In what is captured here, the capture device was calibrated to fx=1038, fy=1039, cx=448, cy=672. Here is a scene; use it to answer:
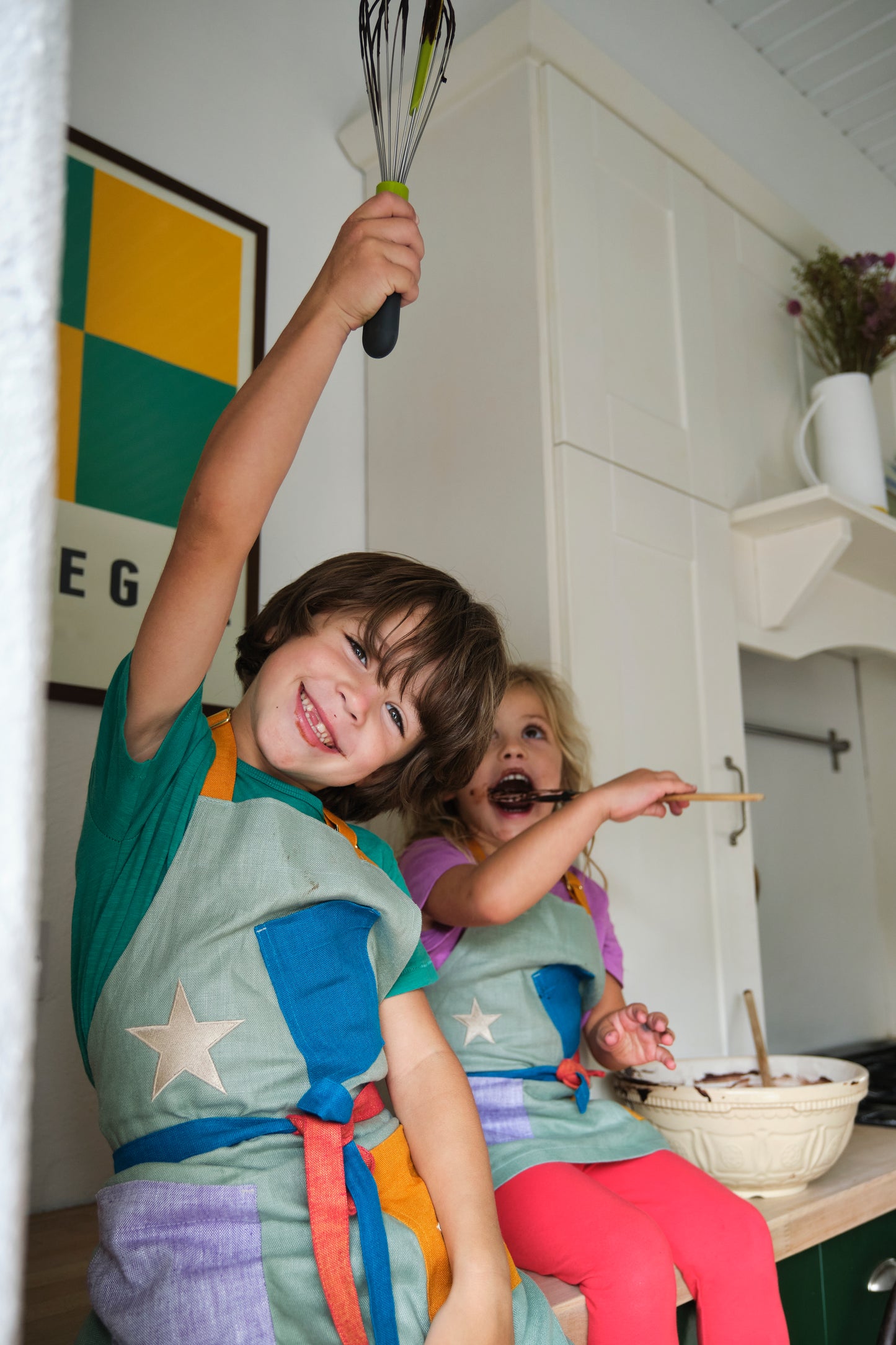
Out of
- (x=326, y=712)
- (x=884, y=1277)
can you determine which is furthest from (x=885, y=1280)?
(x=326, y=712)

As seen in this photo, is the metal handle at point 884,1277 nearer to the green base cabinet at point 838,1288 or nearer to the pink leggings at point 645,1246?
the green base cabinet at point 838,1288

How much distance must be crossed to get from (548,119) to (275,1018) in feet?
4.30

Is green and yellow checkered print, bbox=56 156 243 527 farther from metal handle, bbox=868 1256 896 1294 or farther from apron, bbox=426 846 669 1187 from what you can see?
metal handle, bbox=868 1256 896 1294

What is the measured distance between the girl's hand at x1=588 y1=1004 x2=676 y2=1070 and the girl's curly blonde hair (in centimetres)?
22

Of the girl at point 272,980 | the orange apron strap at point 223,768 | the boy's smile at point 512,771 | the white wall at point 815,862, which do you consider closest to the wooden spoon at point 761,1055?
the boy's smile at point 512,771

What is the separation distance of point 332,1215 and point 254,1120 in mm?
80

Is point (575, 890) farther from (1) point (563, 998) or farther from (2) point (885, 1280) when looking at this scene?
(2) point (885, 1280)

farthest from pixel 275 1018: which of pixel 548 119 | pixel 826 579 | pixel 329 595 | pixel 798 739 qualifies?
pixel 798 739

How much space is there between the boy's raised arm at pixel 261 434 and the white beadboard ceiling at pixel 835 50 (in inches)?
82.0

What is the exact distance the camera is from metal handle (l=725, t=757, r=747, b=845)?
1.58 metres

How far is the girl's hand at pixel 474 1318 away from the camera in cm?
69

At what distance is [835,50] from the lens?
239cm

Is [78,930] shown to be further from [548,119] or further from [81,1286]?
[548,119]

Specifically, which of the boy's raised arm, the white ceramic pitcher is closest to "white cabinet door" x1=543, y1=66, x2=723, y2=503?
the white ceramic pitcher
